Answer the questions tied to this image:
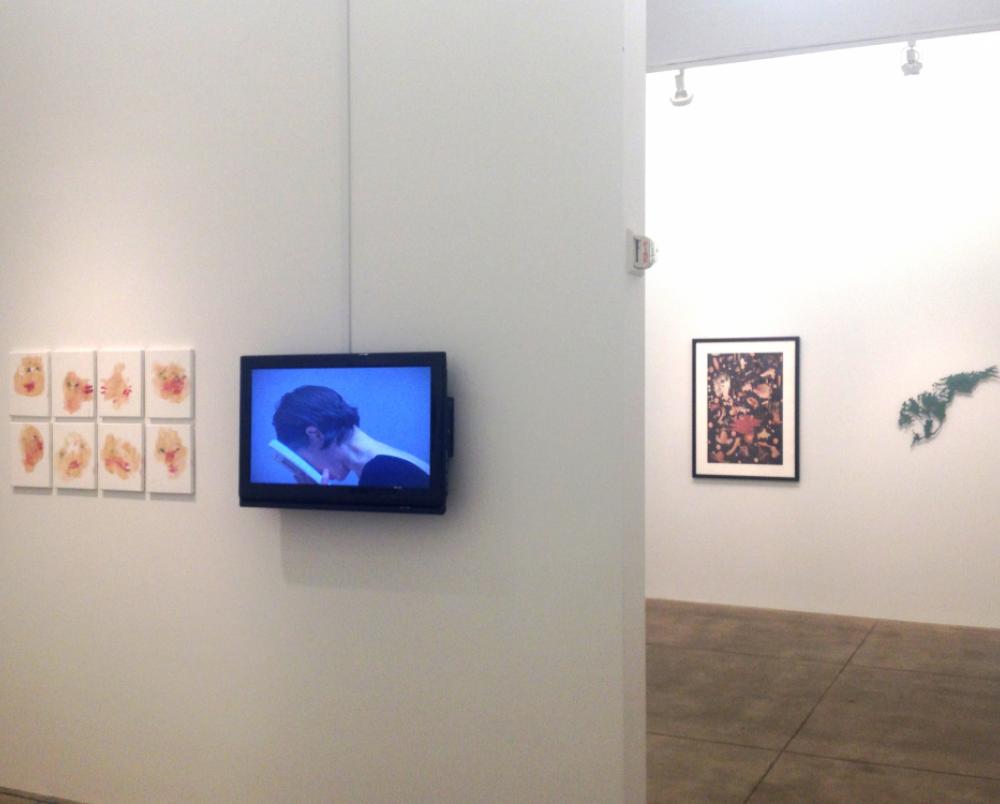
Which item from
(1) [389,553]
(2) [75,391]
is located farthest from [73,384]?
(1) [389,553]

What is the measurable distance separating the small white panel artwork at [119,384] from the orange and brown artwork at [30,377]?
0.32 meters

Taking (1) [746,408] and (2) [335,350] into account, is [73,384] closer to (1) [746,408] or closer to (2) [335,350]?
(2) [335,350]

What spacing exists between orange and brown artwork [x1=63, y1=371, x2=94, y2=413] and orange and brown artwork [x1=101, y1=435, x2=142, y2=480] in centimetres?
20

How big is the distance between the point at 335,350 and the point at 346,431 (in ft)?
1.25

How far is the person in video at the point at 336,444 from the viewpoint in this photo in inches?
164

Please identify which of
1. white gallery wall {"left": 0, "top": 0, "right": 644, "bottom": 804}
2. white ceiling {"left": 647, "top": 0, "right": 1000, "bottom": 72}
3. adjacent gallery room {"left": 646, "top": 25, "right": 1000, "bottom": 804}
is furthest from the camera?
adjacent gallery room {"left": 646, "top": 25, "right": 1000, "bottom": 804}

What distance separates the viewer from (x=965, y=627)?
8.41m

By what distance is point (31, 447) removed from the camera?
503cm

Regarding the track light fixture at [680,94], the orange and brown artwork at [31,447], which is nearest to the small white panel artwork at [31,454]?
the orange and brown artwork at [31,447]

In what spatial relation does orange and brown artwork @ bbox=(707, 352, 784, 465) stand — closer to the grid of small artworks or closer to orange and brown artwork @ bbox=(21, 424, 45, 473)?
the grid of small artworks

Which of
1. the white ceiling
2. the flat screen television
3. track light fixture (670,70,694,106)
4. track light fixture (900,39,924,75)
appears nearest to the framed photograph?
track light fixture (670,70,694,106)

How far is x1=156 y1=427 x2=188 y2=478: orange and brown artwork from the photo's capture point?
15.5ft

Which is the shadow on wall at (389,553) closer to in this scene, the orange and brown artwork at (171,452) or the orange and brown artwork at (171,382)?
the orange and brown artwork at (171,452)

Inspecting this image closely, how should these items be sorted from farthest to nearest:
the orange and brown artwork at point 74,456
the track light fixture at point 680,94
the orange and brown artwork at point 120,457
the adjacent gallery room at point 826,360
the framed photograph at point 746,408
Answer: the framed photograph at point 746,408 → the adjacent gallery room at point 826,360 → the track light fixture at point 680,94 → the orange and brown artwork at point 74,456 → the orange and brown artwork at point 120,457
